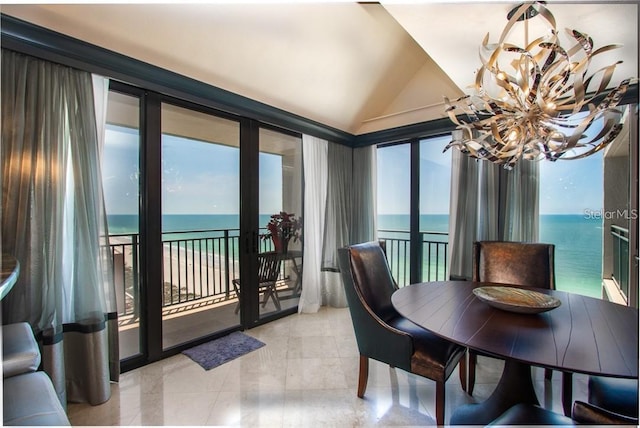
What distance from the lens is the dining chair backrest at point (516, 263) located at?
2205 millimetres

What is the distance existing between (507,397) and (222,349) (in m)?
2.27

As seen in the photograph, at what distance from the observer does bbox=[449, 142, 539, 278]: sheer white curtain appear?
282 centimetres

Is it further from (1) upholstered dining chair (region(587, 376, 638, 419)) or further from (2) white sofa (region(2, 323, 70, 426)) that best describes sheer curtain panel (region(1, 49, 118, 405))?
(1) upholstered dining chair (region(587, 376, 638, 419))

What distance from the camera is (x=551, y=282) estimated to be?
2166mm

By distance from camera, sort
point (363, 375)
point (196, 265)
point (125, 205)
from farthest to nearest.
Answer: point (196, 265), point (125, 205), point (363, 375)

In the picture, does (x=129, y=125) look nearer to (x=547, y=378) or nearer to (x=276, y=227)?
(x=276, y=227)

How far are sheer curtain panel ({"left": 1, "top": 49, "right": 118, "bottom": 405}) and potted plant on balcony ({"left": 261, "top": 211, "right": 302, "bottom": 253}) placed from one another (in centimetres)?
169

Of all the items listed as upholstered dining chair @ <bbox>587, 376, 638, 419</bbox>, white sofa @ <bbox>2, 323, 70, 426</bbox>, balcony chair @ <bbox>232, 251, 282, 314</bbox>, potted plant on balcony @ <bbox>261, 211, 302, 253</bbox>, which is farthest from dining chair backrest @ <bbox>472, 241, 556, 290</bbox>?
white sofa @ <bbox>2, 323, 70, 426</bbox>

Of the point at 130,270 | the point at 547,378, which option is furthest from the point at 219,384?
the point at 547,378

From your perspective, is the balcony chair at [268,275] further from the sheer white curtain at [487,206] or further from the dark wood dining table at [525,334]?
the sheer white curtain at [487,206]

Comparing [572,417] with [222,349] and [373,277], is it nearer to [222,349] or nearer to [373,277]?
[373,277]

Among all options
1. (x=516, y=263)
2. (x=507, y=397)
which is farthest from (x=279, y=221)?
(x=507, y=397)

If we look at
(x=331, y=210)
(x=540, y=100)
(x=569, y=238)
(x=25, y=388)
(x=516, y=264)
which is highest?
(x=540, y=100)

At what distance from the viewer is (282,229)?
353 centimetres
